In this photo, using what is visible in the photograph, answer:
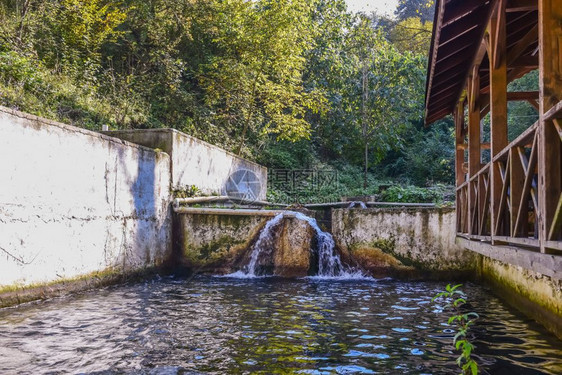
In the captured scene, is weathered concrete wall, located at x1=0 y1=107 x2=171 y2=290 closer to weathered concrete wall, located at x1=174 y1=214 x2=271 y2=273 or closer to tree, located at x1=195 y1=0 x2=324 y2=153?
weathered concrete wall, located at x1=174 y1=214 x2=271 y2=273

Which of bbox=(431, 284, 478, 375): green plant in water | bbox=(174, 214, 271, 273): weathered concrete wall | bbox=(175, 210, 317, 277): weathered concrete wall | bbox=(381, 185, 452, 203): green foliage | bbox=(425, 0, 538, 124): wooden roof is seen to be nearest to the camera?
bbox=(431, 284, 478, 375): green plant in water

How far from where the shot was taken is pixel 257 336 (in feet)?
18.1

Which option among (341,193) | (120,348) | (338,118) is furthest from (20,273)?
(338,118)

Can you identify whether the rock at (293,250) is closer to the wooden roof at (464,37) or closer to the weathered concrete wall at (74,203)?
the weathered concrete wall at (74,203)

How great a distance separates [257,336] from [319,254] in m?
5.82

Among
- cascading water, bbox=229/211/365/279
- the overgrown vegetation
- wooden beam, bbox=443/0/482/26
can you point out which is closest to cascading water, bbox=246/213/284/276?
cascading water, bbox=229/211/365/279

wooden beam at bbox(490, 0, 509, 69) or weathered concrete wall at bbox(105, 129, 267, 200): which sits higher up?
wooden beam at bbox(490, 0, 509, 69)

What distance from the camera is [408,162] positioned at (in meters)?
27.3

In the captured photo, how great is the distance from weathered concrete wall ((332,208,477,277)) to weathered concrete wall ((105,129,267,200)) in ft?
12.9

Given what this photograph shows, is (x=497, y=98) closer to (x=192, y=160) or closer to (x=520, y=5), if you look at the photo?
(x=520, y=5)

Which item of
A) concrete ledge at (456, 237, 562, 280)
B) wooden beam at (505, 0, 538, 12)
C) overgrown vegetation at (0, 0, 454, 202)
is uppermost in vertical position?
overgrown vegetation at (0, 0, 454, 202)

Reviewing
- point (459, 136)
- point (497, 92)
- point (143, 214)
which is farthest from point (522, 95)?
point (143, 214)

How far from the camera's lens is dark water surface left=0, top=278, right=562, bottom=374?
14.8 ft

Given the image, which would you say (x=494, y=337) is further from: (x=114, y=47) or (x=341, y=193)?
(x=341, y=193)
